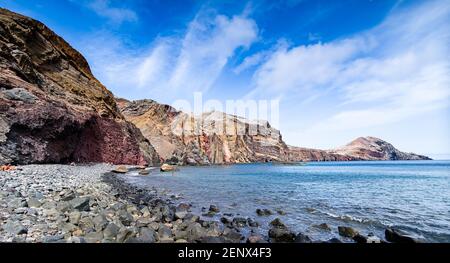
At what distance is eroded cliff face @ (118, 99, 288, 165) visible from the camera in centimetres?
11238

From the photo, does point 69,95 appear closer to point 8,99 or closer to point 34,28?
point 34,28

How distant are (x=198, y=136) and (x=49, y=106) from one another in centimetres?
10251

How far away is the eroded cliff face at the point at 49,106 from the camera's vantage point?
24403 mm

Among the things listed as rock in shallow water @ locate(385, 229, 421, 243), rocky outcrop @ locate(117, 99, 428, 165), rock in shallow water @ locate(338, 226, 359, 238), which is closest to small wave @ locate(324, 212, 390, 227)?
rock in shallow water @ locate(385, 229, 421, 243)

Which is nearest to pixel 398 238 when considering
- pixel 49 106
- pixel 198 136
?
pixel 49 106

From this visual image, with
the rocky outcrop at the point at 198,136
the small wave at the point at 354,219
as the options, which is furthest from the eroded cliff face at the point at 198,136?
the small wave at the point at 354,219

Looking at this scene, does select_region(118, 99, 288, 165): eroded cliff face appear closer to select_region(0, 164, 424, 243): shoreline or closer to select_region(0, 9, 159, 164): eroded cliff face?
select_region(0, 9, 159, 164): eroded cliff face

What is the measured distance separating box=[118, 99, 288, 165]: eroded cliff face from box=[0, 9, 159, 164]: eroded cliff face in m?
53.3

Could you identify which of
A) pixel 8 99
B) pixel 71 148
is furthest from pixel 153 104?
pixel 8 99

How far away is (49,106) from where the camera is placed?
94.9 ft

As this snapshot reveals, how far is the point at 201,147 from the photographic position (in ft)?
423

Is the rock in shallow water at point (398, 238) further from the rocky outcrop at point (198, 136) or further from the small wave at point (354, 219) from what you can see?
the rocky outcrop at point (198, 136)

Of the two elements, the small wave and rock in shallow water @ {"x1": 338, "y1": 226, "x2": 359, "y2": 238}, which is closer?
rock in shallow water @ {"x1": 338, "y1": 226, "x2": 359, "y2": 238}
